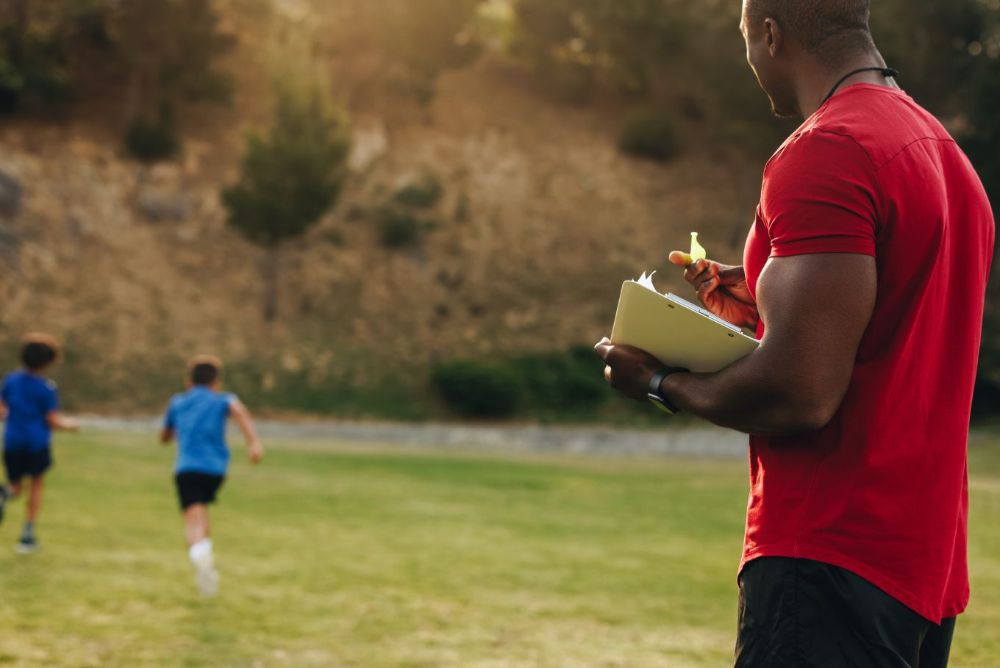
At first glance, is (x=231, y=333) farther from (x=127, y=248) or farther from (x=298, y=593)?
(x=298, y=593)

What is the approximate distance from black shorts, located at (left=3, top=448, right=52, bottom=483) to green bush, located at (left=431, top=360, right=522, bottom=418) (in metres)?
20.7

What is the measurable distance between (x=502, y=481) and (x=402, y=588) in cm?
938

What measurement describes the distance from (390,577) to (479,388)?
21220 millimetres

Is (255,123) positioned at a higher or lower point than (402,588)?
higher

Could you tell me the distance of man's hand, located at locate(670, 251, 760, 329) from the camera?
9.16 ft

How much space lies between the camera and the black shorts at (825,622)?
2119 millimetres

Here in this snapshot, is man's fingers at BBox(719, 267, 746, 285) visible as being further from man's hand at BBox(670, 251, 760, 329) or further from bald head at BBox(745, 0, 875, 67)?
bald head at BBox(745, 0, 875, 67)

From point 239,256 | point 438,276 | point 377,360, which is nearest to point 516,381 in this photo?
point 377,360

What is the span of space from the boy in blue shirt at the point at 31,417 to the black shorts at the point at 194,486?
6.79 feet

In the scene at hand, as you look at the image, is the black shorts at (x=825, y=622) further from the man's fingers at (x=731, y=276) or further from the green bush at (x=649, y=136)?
the green bush at (x=649, y=136)

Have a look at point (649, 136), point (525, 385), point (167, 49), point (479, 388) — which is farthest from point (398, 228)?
point (649, 136)

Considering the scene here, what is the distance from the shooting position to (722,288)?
9.34 ft

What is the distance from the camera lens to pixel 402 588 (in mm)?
8617

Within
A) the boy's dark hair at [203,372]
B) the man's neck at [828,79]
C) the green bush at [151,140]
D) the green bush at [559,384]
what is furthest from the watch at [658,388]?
the green bush at [151,140]
